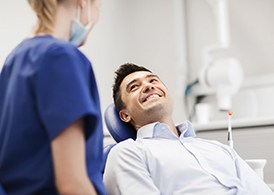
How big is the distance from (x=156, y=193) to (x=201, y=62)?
1.87 m

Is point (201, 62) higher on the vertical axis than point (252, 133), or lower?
higher

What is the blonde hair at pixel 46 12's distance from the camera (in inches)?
40.7

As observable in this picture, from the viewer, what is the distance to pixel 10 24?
8.52ft

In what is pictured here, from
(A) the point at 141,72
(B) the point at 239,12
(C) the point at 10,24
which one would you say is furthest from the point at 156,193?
(B) the point at 239,12

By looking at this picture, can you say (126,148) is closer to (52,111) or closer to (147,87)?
(147,87)

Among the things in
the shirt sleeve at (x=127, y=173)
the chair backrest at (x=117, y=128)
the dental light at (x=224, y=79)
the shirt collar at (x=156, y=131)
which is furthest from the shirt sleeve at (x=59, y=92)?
the dental light at (x=224, y=79)

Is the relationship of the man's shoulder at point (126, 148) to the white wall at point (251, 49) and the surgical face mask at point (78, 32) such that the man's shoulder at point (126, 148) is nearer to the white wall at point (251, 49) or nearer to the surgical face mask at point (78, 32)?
the surgical face mask at point (78, 32)

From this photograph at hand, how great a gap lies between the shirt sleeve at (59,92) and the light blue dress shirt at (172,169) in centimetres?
75

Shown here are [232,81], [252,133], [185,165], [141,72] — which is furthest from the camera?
[232,81]

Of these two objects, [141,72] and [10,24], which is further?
[10,24]

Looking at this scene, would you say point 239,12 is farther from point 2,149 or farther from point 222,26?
point 2,149

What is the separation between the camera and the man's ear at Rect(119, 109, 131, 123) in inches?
82.0

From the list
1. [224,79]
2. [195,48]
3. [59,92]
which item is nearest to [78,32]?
[59,92]

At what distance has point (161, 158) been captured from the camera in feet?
5.89
